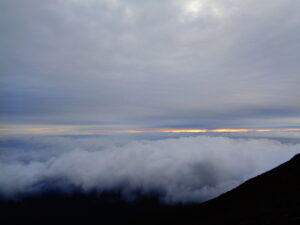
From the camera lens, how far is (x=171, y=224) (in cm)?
8519

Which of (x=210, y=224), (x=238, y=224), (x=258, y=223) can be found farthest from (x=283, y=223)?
(x=210, y=224)

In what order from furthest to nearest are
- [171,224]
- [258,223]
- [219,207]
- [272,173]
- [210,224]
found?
[171,224], [272,173], [219,207], [210,224], [258,223]

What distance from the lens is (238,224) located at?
38.6m

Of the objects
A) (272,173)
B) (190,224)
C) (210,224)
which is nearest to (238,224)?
(210,224)

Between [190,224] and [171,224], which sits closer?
[190,224]

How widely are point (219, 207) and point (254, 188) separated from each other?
1617 centimetres

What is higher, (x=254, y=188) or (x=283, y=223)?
(x=283, y=223)

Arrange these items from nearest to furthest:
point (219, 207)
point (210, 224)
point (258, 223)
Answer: point (258, 223) < point (210, 224) < point (219, 207)

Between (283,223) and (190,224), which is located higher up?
(283,223)

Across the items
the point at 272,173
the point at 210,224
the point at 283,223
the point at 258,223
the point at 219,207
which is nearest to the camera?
the point at 283,223

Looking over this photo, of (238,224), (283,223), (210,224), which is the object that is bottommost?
(210,224)

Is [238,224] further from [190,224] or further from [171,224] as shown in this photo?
[171,224]

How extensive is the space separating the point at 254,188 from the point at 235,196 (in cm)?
804

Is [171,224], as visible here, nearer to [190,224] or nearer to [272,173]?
[190,224]
